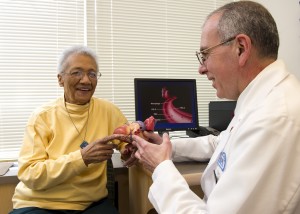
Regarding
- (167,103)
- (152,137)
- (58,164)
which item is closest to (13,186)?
(58,164)

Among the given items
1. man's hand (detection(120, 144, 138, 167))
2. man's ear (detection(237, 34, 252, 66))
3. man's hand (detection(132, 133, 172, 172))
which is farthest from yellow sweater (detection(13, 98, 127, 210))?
man's ear (detection(237, 34, 252, 66))

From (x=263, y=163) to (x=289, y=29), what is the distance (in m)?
2.27

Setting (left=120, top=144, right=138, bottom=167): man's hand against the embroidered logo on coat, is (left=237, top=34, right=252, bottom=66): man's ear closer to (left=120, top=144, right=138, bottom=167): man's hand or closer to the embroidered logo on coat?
the embroidered logo on coat

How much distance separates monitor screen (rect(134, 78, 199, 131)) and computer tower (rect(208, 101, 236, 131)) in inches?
8.5

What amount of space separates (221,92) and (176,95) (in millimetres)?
988

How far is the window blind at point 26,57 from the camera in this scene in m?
1.96

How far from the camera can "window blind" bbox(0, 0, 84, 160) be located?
1.96 m

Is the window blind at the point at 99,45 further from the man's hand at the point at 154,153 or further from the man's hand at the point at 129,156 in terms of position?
the man's hand at the point at 154,153

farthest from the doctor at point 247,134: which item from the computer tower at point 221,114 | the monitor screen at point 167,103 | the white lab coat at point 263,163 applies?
the computer tower at point 221,114

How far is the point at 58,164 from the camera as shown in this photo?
1.28m

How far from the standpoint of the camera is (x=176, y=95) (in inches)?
78.3

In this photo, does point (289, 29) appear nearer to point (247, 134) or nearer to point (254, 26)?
point (254, 26)

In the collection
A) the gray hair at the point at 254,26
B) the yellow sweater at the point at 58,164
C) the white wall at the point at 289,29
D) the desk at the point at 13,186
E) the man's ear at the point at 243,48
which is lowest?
the desk at the point at 13,186

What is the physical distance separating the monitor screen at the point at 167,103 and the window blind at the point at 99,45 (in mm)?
377
